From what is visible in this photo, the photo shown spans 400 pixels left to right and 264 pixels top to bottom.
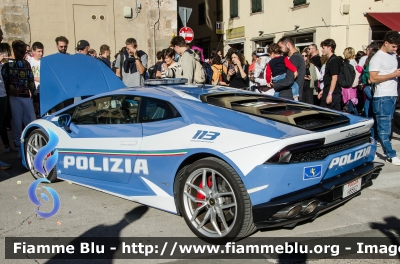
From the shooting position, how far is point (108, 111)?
172 inches

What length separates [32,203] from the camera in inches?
174

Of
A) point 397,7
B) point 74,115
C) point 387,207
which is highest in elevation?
point 397,7

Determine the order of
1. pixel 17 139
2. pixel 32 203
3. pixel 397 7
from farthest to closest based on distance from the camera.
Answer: pixel 397 7
pixel 17 139
pixel 32 203

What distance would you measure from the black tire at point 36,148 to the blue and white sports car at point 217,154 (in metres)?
0.41

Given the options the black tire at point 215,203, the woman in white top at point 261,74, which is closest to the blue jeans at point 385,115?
the woman in white top at point 261,74

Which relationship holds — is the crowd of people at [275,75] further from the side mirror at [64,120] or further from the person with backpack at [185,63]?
the side mirror at [64,120]

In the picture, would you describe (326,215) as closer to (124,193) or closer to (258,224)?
(258,224)

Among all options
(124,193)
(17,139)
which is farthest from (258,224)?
(17,139)

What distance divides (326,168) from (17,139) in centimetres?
553

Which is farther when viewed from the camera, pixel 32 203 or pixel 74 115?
pixel 74 115

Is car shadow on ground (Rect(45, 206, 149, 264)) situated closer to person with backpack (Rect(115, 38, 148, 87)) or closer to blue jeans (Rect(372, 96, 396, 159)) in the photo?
blue jeans (Rect(372, 96, 396, 159))

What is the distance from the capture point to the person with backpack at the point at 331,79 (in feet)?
21.7

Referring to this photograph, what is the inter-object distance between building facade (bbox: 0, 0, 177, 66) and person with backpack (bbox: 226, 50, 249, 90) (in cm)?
647

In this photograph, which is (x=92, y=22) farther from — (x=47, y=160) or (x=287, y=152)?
(x=287, y=152)
